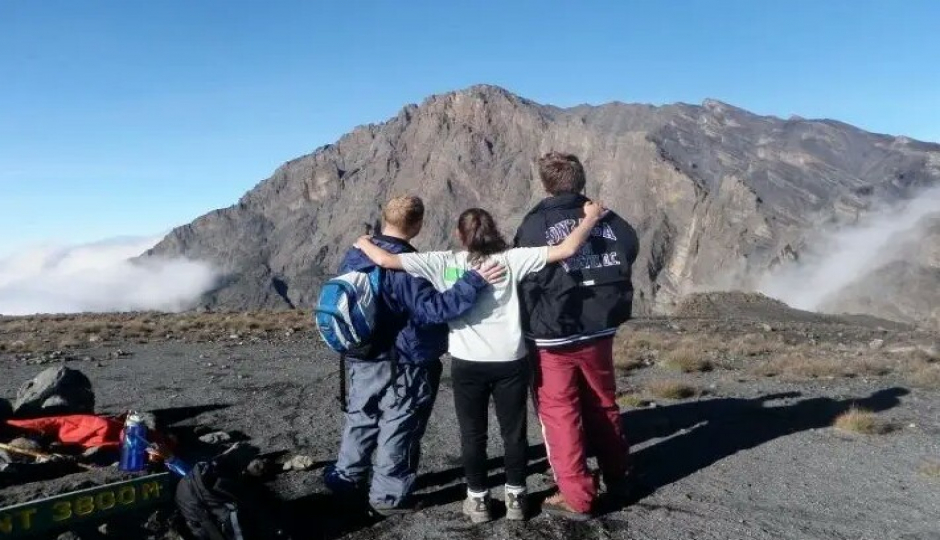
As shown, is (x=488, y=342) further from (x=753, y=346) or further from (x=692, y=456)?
(x=753, y=346)

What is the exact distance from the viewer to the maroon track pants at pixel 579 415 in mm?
5297

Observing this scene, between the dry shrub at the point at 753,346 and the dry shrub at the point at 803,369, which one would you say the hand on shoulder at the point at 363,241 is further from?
the dry shrub at the point at 753,346

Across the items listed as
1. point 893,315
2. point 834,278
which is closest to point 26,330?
point 893,315

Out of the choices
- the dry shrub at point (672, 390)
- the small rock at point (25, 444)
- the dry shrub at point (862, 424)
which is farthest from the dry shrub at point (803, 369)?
the small rock at point (25, 444)

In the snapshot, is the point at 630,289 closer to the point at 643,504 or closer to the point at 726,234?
the point at 643,504

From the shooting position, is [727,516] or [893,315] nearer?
[727,516]

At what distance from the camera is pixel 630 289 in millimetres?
5594

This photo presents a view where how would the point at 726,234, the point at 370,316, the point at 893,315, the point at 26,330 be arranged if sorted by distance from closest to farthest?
the point at 370,316 < the point at 26,330 < the point at 893,315 < the point at 726,234

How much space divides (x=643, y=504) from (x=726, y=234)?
512ft

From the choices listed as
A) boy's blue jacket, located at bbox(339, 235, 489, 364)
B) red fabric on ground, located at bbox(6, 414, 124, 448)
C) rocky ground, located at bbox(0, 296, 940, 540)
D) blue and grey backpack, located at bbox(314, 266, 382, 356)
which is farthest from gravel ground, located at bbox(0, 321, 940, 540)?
blue and grey backpack, located at bbox(314, 266, 382, 356)

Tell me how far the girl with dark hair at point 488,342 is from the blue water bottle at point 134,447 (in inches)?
97.2

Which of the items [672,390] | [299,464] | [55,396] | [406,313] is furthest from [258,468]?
[672,390]

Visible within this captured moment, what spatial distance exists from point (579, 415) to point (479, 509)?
972 mm

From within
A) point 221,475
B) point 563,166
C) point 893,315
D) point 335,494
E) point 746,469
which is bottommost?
A: point 893,315
